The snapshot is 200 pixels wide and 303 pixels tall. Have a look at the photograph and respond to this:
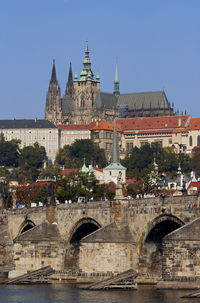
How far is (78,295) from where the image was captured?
7888 cm

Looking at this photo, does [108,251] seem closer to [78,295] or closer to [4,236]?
[78,295]

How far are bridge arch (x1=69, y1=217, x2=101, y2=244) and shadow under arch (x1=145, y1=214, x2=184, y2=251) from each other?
29.1 feet

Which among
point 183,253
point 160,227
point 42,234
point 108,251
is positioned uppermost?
point 42,234

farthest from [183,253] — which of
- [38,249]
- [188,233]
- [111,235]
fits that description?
[38,249]

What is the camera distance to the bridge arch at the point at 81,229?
90.1 meters

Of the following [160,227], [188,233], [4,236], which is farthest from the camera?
[4,236]

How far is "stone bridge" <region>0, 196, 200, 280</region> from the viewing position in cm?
7912

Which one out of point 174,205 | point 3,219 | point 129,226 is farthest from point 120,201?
point 3,219

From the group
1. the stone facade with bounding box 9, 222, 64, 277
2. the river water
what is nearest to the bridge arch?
the stone facade with bounding box 9, 222, 64, 277

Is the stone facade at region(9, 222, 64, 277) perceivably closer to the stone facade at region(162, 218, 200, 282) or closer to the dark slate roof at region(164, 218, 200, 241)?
the stone facade at region(162, 218, 200, 282)

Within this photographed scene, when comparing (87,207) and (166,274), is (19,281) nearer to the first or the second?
(87,207)

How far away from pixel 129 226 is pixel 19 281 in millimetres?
12821

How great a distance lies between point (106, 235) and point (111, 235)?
355mm

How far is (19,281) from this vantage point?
91.2 m
